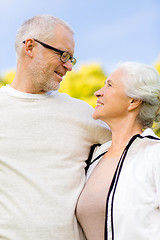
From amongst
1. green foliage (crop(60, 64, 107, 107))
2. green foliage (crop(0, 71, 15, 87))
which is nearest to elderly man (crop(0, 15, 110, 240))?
green foliage (crop(60, 64, 107, 107))

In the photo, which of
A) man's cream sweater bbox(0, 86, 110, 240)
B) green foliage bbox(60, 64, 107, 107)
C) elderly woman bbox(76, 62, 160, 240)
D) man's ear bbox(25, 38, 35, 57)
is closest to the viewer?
elderly woman bbox(76, 62, 160, 240)

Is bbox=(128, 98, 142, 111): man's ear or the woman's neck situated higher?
bbox=(128, 98, 142, 111): man's ear

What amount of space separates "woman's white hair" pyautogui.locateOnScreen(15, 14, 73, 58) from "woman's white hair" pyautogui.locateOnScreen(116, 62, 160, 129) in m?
0.67

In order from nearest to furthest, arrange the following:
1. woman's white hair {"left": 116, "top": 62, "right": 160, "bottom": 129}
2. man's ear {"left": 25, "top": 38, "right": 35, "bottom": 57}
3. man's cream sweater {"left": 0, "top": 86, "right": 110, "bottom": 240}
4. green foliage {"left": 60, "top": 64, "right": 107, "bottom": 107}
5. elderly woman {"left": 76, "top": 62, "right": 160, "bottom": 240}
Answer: elderly woman {"left": 76, "top": 62, "right": 160, "bottom": 240}
man's cream sweater {"left": 0, "top": 86, "right": 110, "bottom": 240}
woman's white hair {"left": 116, "top": 62, "right": 160, "bottom": 129}
man's ear {"left": 25, "top": 38, "right": 35, "bottom": 57}
green foliage {"left": 60, "top": 64, "right": 107, "bottom": 107}

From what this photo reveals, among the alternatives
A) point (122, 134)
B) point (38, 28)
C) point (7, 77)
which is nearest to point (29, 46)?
point (38, 28)

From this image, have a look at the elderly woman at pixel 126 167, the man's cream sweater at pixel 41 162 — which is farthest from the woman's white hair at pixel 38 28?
the elderly woman at pixel 126 167

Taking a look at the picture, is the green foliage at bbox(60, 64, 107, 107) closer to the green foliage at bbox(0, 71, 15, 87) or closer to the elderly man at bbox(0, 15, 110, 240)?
the green foliage at bbox(0, 71, 15, 87)

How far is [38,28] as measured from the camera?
297 cm

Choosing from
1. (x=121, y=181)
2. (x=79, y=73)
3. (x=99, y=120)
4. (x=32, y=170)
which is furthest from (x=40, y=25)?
(x=79, y=73)

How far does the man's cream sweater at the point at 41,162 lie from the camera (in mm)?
2443

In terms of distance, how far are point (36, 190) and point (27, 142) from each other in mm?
347

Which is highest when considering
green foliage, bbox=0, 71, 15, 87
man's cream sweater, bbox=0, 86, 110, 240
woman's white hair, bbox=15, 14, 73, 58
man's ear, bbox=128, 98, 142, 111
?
woman's white hair, bbox=15, 14, 73, 58

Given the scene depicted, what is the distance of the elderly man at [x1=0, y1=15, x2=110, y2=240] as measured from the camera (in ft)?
8.06

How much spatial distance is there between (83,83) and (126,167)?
10.2 metres
